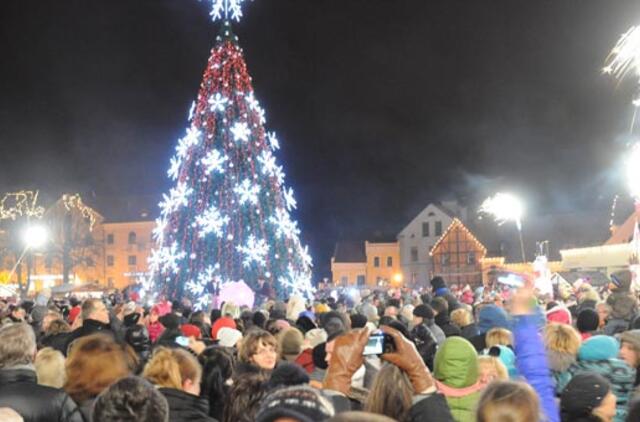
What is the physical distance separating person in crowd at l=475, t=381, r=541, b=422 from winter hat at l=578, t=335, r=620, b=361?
256 cm

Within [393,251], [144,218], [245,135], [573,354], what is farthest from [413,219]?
[573,354]

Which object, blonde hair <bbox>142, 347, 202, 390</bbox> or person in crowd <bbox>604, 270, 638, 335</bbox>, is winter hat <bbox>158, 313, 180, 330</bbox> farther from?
person in crowd <bbox>604, 270, 638, 335</bbox>

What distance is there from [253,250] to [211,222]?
1.67 meters

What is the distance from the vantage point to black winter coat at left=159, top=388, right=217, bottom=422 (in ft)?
15.4

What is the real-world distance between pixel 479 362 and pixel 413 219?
63322 millimetres

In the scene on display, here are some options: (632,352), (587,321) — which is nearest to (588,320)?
(587,321)

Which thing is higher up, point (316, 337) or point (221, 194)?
point (221, 194)

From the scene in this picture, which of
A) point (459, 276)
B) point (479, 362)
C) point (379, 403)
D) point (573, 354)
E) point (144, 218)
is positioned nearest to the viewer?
point (379, 403)

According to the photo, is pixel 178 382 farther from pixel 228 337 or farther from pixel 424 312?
pixel 424 312

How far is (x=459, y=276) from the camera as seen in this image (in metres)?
61.9

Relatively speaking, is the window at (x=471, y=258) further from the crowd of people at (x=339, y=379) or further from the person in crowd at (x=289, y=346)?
the person in crowd at (x=289, y=346)

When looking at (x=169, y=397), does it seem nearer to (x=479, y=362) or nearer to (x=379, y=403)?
(x=379, y=403)

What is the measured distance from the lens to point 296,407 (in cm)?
283

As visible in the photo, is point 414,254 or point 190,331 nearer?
point 190,331
